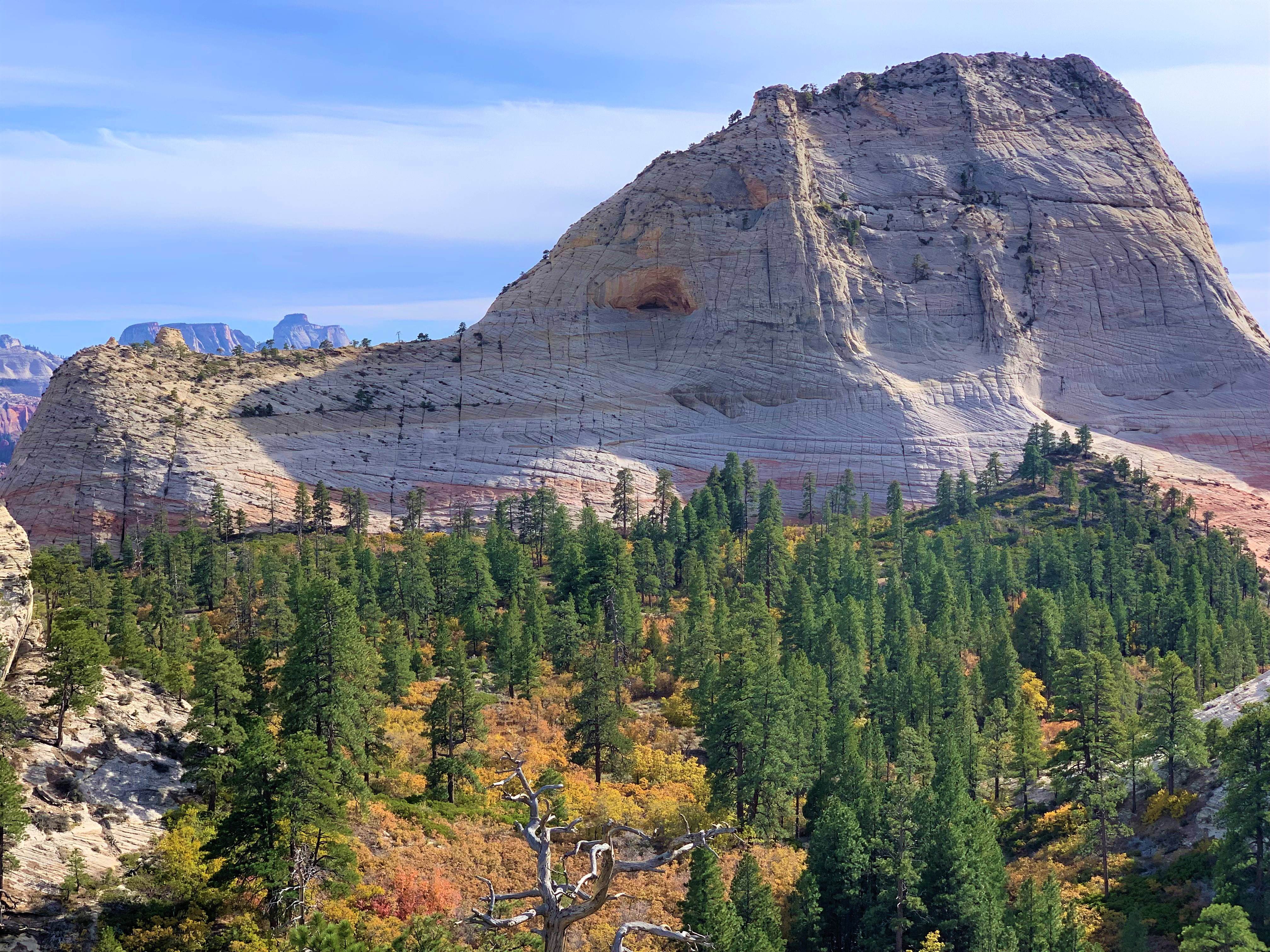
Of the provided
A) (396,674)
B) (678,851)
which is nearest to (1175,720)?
(396,674)

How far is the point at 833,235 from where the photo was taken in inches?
5827

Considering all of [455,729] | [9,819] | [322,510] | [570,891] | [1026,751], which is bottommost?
[1026,751]

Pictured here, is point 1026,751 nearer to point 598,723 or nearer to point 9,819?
point 598,723

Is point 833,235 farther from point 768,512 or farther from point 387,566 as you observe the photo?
point 387,566

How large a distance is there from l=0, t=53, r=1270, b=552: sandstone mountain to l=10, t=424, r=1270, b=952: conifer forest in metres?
23.7

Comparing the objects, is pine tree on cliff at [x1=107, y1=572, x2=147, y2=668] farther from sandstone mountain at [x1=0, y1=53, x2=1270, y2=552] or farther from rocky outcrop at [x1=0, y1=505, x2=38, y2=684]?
sandstone mountain at [x1=0, y1=53, x2=1270, y2=552]

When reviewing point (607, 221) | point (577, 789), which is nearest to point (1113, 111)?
point (607, 221)

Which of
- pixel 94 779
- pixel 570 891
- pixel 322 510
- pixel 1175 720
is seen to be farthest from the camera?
pixel 322 510

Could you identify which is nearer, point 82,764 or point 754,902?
point 754,902

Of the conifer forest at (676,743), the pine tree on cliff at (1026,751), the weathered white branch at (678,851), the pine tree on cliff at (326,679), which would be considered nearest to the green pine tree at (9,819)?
the conifer forest at (676,743)

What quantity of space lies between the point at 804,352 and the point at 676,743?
82.6m

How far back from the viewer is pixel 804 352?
13725 cm

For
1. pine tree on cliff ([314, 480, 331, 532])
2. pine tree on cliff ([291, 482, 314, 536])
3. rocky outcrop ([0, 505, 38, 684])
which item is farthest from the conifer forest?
pine tree on cliff ([314, 480, 331, 532])

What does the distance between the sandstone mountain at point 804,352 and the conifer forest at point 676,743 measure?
23.7 m
